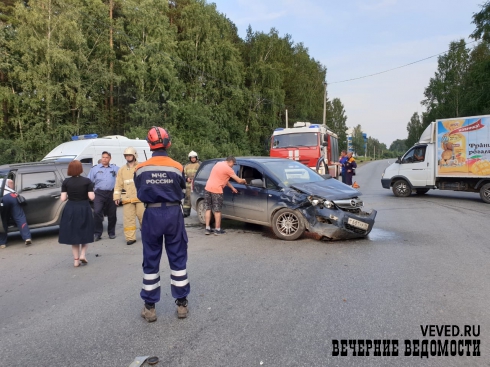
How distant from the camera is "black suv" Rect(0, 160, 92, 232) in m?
8.47

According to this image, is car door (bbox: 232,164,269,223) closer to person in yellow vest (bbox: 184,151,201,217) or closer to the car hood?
the car hood

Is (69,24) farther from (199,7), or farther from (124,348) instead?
(124,348)

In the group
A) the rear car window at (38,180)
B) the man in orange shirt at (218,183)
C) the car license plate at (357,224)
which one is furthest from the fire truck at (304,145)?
the rear car window at (38,180)

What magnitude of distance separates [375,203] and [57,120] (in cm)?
2202

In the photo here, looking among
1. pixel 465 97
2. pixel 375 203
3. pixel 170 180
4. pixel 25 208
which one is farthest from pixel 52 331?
pixel 465 97

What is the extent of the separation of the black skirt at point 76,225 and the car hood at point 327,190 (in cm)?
387

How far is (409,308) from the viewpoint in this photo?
3.99 m

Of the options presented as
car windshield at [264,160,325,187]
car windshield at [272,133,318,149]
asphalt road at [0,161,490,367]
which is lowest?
asphalt road at [0,161,490,367]

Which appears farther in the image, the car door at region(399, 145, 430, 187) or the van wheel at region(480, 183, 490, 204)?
the car door at region(399, 145, 430, 187)

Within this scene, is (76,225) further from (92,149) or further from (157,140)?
(92,149)

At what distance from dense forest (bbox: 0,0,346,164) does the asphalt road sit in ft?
42.3

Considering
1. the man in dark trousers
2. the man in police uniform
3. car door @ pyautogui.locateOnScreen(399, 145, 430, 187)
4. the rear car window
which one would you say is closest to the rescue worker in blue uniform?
the man in police uniform

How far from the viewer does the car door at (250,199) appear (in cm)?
795

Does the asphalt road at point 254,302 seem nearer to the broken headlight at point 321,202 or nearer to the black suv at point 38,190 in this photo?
the broken headlight at point 321,202
